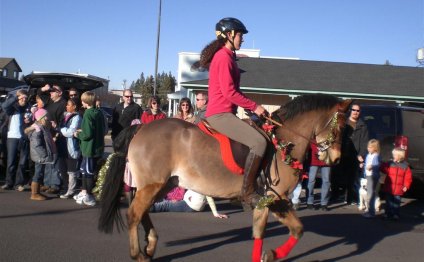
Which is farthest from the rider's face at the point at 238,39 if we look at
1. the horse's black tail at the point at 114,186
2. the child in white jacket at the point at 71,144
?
the child in white jacket at the point at 71,144

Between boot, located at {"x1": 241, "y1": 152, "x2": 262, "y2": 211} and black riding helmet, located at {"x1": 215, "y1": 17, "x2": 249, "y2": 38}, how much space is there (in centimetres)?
143

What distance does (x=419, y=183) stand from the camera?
966 cm

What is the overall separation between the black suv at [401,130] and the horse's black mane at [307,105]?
4.62 meters

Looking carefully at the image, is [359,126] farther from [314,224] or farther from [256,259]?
[256,259]

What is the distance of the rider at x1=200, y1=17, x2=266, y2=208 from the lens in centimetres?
484

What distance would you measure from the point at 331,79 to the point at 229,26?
65.6 ft

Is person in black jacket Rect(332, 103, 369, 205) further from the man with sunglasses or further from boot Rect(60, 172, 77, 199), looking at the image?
boot Rect(60, 172, 77, 199)

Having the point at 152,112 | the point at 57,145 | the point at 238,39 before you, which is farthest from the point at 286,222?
the point at 57,145

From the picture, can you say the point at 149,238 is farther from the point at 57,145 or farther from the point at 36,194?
the point at 57,145

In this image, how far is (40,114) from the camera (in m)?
8.90

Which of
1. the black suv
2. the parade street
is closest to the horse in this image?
the parade street

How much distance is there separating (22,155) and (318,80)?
696 inches

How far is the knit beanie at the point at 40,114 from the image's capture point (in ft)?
29.1

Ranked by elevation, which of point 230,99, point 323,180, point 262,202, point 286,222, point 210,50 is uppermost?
point 210,50
